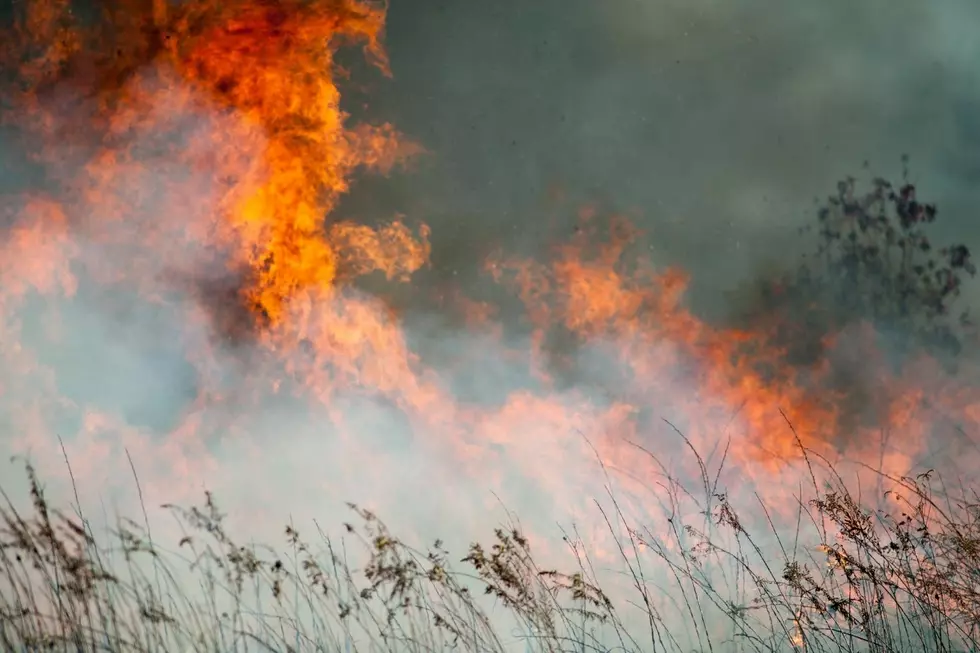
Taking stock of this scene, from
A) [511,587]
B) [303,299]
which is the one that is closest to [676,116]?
[303,299]

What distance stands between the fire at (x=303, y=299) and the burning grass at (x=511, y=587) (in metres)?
0.23

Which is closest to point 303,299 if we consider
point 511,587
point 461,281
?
point 461,281

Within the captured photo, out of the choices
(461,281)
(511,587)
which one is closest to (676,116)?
(461,281)

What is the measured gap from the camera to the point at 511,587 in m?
2.15

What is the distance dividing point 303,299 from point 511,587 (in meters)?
1.62

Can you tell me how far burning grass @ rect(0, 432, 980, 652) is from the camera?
207cm

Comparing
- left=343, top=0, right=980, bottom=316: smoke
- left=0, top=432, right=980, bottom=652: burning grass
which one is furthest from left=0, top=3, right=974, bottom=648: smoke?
left=0, top=432, right=980, bottom=652: burning grass

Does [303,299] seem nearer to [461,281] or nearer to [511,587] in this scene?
[461,281]

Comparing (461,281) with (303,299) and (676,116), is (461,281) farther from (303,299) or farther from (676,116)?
(676,116)

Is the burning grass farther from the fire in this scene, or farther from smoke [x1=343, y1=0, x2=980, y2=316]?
smoke [x1=343, y1=0, x2=980, y2=316]

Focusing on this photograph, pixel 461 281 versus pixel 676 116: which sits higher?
pixel 676 116

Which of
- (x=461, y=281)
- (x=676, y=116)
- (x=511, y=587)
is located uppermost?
(x=676, y=116)

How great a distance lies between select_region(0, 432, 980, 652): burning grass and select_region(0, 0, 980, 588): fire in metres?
0.23

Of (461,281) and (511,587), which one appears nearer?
(511,587)
